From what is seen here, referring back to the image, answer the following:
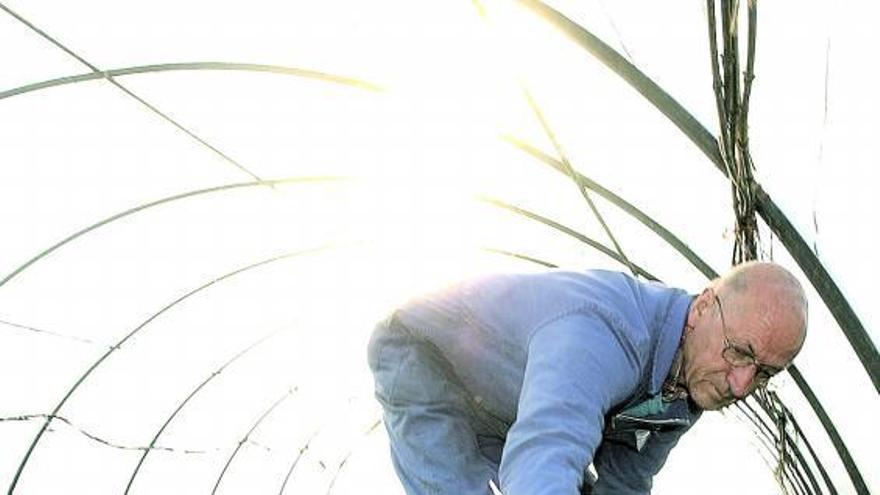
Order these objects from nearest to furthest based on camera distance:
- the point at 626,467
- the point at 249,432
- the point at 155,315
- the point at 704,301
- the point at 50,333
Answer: the point at 704,301 < the point at 626,467 < the point at 50,333 < the point at 155,315 < the point at 249,432

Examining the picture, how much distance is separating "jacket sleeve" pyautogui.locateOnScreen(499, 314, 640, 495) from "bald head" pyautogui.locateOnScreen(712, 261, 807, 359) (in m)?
0.47

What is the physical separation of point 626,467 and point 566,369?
154 cm

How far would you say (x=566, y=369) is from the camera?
2311 mm

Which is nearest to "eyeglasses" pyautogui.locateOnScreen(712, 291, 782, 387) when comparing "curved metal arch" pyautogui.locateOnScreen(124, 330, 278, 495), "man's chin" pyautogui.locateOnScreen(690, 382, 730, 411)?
"man's chin" pyautogui.locateOnScreen(690, 382, 730, 411)

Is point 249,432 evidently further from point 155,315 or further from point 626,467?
point 626,467

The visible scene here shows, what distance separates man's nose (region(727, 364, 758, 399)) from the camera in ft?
8.82

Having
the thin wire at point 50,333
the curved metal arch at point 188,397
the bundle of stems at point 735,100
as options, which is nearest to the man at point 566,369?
the bundle of stems at point 735,100

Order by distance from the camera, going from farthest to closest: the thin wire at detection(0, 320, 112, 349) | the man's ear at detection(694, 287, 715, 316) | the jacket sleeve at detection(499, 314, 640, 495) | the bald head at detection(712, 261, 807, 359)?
the thin wire at detection(0, 320, 112, 349)
the man's ear at detection(694, 287, 715, 316)
the bald head at detection(712, 261, 807, 359)
the jacket sleeve at detection(499, 314, 640, 495)

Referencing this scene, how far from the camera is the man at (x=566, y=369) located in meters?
2.29

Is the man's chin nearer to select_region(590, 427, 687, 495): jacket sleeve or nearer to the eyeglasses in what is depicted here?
the eyeglasses

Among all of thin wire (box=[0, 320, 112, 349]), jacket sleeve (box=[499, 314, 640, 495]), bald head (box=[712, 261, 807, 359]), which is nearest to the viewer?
jacket sleeve (box=[499, 314, 640, 495])

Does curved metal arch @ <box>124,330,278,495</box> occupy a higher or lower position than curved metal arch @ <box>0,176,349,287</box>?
lower

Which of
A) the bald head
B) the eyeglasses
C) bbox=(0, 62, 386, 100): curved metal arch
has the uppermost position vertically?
bbox=(0, 62, 386, 100): curved metal arch

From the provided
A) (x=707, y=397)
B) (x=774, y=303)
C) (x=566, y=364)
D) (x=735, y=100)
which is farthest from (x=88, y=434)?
(x=774, y=303)
